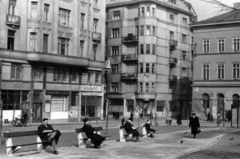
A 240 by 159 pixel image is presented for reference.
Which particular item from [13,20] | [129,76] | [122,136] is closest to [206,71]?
[129,76]

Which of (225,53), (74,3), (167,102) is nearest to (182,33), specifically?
(167,102)

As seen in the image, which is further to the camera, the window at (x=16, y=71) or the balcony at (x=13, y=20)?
the window at (x=16, y=71)

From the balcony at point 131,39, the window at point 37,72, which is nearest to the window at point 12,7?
the window at point 37,72

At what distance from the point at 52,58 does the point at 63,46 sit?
3.06 metres

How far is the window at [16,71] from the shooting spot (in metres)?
45.2

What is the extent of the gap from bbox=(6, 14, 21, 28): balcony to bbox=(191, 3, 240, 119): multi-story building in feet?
87.4

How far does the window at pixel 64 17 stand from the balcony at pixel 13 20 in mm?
6349

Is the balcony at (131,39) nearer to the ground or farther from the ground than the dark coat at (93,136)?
farther from the ground

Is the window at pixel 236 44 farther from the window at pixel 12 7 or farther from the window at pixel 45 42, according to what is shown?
the window at pixel 12 7

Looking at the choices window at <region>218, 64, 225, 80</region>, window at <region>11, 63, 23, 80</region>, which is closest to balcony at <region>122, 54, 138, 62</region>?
window at <region>218, 64, 225, 80</region>

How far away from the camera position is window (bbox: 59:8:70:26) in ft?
167

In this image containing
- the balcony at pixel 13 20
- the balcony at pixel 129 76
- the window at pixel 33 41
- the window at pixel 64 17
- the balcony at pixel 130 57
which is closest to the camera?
the balcony at pixel 13 20

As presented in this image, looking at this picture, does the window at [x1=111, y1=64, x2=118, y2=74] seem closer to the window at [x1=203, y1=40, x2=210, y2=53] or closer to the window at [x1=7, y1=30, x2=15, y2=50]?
the window at [x1=203, y1=40, x2=210, y2=53]

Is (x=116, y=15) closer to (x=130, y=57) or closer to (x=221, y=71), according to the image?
(x=130, y=57)
